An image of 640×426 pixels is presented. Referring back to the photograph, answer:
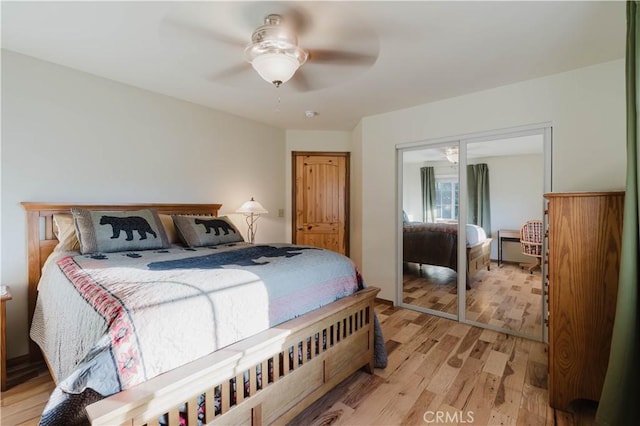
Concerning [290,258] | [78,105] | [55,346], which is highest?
[78,105]

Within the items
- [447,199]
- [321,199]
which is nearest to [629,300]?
[447,199]

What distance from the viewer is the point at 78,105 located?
2430mm

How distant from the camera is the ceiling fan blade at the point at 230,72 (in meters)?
2.36

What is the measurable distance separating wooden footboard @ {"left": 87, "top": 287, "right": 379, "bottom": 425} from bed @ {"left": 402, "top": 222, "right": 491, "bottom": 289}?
1537mm

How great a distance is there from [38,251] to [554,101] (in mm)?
4341

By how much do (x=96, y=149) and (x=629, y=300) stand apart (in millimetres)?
3736


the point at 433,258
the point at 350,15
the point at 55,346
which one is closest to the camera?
the point at 55,346

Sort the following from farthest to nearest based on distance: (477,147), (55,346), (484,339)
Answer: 1. (477,147)
2. (484,339)
3. (55,346)

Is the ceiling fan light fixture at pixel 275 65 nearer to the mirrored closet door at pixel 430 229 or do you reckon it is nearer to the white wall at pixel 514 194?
the mirrored closet door at pixel 430 229

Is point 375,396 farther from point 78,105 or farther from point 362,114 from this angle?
point 78,105

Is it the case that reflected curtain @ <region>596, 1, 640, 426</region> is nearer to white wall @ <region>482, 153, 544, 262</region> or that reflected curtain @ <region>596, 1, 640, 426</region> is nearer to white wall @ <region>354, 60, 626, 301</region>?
white wall @ <region>354, 60, 626, 301</region>

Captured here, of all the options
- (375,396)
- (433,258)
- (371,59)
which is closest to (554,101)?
(371,59)

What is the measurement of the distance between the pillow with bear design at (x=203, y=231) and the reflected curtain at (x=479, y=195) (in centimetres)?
242

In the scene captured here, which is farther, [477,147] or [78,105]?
[477,147]
